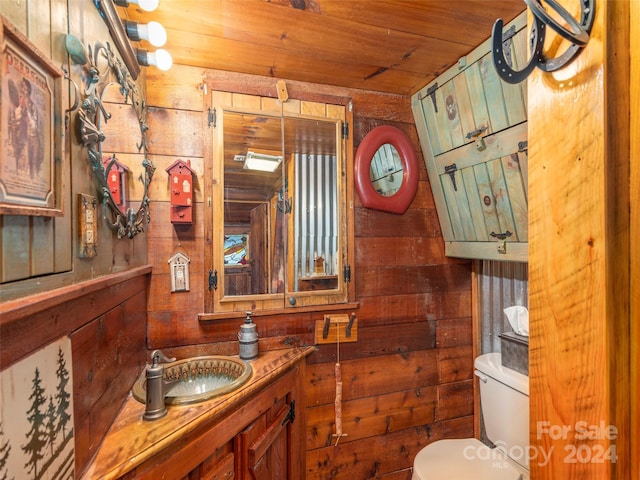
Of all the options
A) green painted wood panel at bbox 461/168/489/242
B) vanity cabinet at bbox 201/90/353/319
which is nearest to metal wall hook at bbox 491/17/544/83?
green painted wood panel at bbox 461/168/489/242

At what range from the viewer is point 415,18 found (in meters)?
1.17

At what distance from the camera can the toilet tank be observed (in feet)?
4.38

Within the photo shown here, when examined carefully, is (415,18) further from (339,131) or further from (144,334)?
(144,334)

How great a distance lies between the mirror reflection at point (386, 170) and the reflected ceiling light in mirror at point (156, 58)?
3.33 feet

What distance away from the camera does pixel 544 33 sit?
24.3 inches

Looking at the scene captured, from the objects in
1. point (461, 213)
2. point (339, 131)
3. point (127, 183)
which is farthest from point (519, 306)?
point (127, 183)

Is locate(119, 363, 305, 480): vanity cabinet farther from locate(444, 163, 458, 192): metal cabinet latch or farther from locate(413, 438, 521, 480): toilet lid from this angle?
locate(444, 163, 458, 192): metal cabinet latch

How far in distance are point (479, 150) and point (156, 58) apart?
1.38 metres

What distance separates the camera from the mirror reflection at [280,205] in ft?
4.87

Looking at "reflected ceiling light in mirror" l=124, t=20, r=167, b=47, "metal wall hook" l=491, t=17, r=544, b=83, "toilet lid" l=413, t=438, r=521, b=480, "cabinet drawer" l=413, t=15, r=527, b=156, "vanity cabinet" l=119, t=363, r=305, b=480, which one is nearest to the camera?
"metal wall hook" l=491, t=17, r=544, b=83

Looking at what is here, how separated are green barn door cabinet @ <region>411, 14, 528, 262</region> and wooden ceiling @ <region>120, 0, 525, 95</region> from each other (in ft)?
0.36

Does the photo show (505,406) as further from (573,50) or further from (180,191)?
(180,191)

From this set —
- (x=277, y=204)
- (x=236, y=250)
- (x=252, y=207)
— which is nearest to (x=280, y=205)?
(x=277, y=204)

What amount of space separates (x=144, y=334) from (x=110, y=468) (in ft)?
2.34
